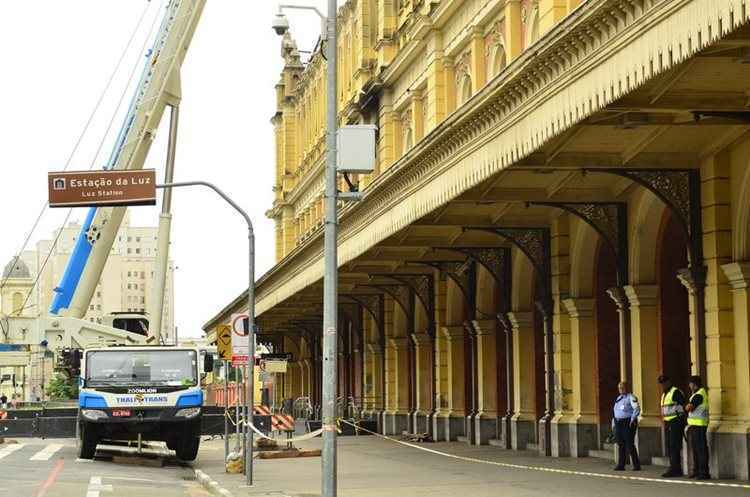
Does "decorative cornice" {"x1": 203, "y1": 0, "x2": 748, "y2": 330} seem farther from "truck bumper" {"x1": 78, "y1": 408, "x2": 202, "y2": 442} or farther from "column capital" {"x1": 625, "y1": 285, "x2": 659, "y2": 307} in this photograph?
"truck bumper" {"x1": 78, "y1": 408, "x2": 202, "y2": 442}

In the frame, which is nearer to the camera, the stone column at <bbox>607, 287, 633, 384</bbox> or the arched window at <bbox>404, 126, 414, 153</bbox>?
the stone column at <bbox>607, 287, 633, 384</bbox>

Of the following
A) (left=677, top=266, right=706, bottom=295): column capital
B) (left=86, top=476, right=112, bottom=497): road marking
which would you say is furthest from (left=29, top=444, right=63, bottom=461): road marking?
(left=677, top=266, right=706, bottom=295): column capital

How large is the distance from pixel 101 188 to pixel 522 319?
396 inches

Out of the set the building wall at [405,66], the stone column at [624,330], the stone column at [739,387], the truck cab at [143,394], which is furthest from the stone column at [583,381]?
the truck cab at [143,394]

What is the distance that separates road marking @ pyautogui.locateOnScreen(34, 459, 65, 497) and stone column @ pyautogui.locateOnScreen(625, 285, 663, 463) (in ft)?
32.2

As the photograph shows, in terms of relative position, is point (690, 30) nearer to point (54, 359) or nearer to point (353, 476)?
point (353, 476)

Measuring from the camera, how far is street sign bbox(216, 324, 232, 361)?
97.7ft

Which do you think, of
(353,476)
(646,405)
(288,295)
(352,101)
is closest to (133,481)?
(353,476)

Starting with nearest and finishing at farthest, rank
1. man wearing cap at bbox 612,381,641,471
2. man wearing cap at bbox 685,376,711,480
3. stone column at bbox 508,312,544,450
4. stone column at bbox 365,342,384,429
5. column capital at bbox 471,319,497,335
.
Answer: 1. man wearing cap at bbox 685,376,711,480
2. man wearing cap at bbox 612,381,641,471
3. stone column at bbox 508,312,544,450
4. column capital at bbox 471,319,497,335
5. stone column at bbox 365,342,384,429

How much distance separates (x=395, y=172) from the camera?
26.5 meters

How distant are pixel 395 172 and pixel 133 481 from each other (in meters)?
6.84

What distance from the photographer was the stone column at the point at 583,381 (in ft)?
96.6

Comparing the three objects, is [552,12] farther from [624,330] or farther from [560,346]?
[624,330]

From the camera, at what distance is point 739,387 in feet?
73.2
